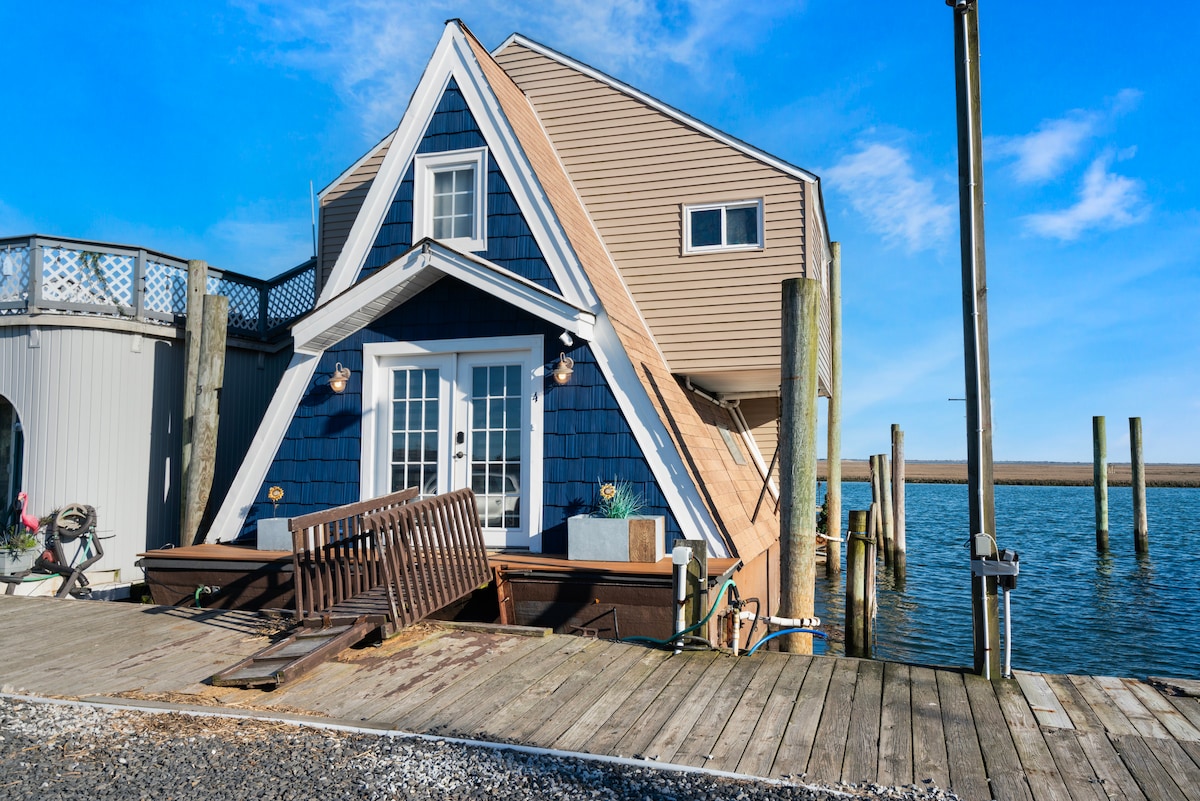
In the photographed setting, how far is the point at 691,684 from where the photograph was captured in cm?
518

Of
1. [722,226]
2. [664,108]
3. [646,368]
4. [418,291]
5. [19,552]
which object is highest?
[664,108]

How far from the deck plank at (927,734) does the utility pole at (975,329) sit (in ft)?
1.47

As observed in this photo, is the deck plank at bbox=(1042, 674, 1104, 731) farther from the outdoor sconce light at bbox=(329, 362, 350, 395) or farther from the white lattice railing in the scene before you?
the white lattice railing

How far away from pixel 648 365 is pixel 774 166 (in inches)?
136

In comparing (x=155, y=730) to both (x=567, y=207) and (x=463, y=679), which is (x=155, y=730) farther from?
(x=567, y=207)

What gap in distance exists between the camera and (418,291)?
9.41 metres

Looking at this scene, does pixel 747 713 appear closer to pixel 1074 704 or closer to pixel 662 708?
pixel 662 708

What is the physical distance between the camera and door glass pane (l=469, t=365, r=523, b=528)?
9047mm

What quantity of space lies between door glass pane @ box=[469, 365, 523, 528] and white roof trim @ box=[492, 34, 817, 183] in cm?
446

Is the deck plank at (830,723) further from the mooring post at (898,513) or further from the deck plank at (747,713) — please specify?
the mooring post at (898,513)

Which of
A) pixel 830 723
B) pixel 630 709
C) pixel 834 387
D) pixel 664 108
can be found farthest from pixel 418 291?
pixel 834 387

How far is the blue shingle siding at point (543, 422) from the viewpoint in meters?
8.62

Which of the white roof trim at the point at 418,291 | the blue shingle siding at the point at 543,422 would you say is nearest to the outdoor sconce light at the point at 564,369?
the blue shingle siding at the point at 543,422

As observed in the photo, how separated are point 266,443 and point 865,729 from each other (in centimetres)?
755
